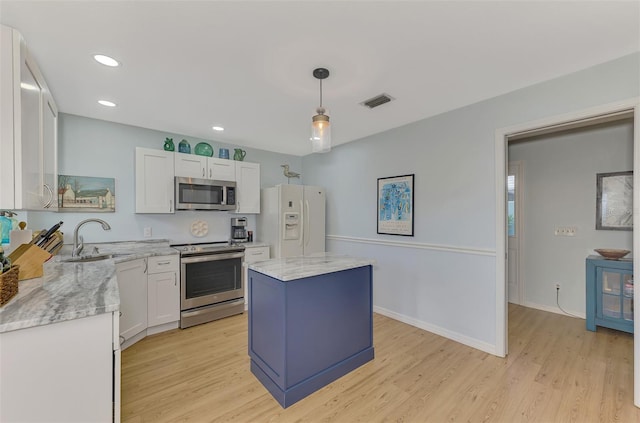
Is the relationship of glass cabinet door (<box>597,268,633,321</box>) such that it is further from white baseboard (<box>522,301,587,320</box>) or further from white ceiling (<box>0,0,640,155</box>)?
white ceiling (<box>0,0,640,155</box>)

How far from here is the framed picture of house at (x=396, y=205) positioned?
3.39m

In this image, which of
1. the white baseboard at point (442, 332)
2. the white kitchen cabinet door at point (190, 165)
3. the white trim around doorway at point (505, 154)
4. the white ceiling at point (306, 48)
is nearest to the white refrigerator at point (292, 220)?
the white kitchen cabinet door at point (190, 165)

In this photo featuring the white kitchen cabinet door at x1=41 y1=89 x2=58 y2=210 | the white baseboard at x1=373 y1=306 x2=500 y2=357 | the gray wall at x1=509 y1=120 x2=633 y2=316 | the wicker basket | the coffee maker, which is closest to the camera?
the wicker basket

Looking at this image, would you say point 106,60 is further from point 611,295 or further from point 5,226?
point 611,295

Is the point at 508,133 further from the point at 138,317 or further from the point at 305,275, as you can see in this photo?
the point at 138,317

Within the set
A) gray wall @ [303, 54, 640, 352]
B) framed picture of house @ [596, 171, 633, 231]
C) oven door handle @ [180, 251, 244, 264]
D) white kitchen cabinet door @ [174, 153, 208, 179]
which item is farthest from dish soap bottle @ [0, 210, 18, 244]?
framed picture of house @ [596, 171, 633, 231]

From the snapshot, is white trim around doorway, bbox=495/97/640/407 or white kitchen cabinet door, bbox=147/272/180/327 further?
white kitchen cabinet door, bbox=147/272/180/327

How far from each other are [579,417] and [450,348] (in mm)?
1030

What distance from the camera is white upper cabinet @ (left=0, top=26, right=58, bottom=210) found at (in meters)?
1.31

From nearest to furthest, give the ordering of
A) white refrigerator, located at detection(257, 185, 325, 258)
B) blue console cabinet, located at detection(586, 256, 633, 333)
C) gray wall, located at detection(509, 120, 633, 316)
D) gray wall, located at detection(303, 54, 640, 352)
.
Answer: gray wall, located at detection(303, 54, 640, 352), blue console cabinet, located at detection(586, 256, 633, 333), gray wall, located at detection(509, 120, 633, 316), white refrigerator, located at detection(257, 185, 325, 258)

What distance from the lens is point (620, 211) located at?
3234 millimetres

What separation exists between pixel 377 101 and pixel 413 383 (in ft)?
8.22

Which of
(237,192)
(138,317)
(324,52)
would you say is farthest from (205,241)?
(324,52)

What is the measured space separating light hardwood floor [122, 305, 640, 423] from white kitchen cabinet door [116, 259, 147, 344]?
0.69ft
